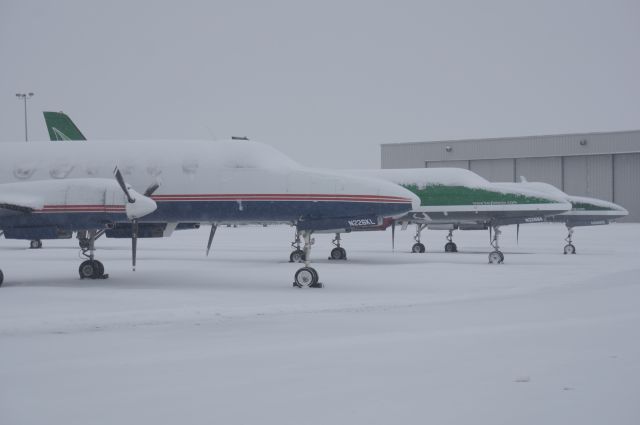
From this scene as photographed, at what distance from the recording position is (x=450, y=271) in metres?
23.9

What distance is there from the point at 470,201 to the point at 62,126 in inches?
648

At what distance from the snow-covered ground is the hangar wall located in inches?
2908

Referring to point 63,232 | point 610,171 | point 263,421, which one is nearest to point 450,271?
point 63,232

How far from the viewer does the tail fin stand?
2523cm

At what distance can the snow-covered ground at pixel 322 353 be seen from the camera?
6.86 m

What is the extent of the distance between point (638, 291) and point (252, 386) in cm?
1196

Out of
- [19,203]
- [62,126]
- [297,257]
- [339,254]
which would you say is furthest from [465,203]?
[19,203]

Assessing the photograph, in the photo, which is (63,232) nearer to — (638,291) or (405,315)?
(405,315)

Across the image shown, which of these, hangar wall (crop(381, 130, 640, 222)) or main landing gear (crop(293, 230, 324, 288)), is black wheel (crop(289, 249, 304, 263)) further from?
hangar wall (crop(381, 130, 640, 222))

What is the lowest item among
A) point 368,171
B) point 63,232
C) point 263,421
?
point 263,421

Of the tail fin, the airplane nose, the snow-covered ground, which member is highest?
the tail fin

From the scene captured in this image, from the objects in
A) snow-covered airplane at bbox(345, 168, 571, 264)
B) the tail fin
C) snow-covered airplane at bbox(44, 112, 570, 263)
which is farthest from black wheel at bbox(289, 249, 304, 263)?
the tail fin

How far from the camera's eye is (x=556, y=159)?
91.8m

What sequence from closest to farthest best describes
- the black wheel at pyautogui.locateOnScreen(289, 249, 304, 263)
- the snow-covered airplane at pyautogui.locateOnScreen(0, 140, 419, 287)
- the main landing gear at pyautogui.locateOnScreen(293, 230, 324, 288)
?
the main landing gear at pyautogui.locateOnScreen(293, 230, 324, 288) < the snow-covered airplane at pyautogui.locateOnScreen(0, 140, 419, 287) < the black wheel at pyautogui.locateOnScreen(289, 249, 304, 263)
